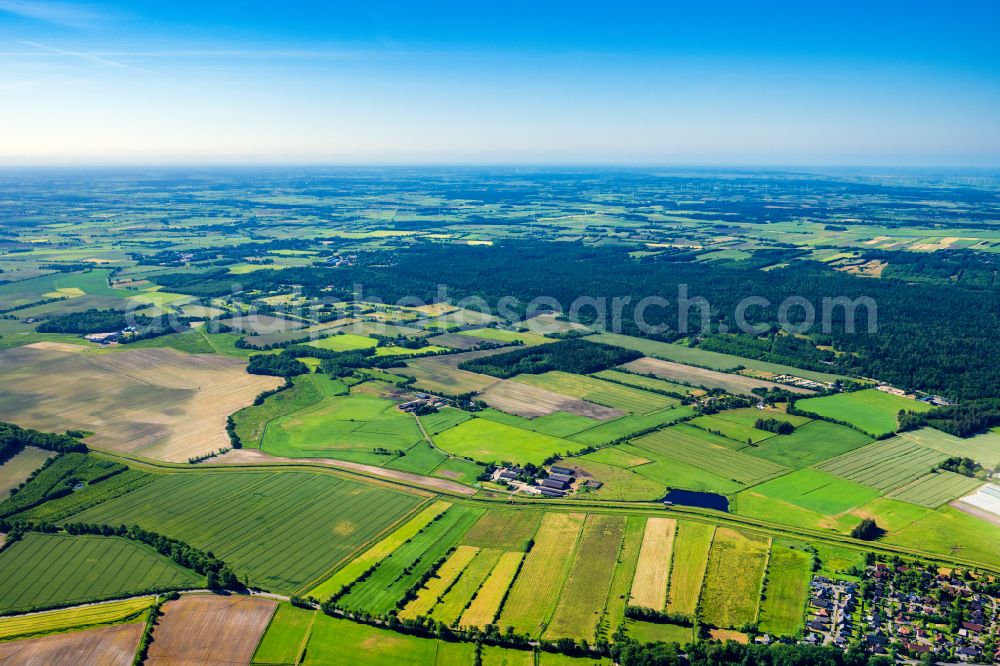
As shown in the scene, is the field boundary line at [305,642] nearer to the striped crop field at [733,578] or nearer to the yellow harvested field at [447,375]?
the striped crop field at [733,578]

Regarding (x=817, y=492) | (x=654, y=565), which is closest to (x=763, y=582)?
(x=654, y=565)

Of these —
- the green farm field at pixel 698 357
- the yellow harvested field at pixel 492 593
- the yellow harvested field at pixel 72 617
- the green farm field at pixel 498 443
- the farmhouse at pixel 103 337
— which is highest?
the farmhouse at pixel 103 337

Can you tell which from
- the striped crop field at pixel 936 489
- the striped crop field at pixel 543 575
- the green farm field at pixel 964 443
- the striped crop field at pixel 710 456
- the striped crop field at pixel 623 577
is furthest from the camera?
the green farm field at pixel 964 443

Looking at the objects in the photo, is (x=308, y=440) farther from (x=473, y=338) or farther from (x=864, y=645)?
(x=864, y=645)

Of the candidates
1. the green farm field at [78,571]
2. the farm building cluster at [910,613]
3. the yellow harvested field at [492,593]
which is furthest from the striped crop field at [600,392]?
the green farm field at [78,571]

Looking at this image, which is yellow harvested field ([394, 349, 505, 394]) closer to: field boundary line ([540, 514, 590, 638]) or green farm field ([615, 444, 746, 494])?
green farm field ([615, 444, 746, 494])

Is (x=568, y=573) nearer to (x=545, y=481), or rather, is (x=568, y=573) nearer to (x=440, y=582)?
(x=440, y=582)

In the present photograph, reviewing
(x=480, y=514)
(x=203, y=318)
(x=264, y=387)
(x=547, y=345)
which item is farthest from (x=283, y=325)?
(x=480, y=514)

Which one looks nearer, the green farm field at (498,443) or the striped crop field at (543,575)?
the striped crop field at (543,575)
